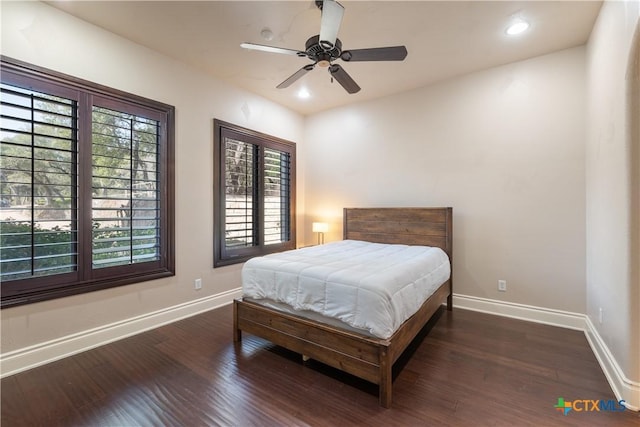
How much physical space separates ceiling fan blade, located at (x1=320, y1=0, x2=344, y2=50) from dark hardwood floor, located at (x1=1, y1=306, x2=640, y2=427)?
255 cm

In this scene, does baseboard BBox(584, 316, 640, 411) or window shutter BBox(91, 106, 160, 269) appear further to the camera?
window shutter BBox(91, 106, 160, 269)

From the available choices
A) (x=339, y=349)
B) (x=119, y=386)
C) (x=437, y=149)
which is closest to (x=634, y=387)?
(x=339, y=349)

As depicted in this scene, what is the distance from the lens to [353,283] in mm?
1978

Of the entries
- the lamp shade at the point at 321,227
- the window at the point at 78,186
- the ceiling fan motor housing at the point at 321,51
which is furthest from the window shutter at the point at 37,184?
the lamp shade at the point at 321,227

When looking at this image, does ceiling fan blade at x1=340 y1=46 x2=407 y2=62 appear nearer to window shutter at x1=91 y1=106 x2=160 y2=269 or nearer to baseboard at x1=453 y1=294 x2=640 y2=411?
window shutter at x1=91 y1=106 x2=160 y2=269

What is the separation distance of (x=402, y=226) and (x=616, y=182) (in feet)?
7.01

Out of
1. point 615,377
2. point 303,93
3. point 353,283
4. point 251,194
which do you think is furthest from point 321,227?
point 615,377

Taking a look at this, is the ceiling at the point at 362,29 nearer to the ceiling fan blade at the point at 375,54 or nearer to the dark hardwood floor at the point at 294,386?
the ceiling fan blade at the point at 375,54

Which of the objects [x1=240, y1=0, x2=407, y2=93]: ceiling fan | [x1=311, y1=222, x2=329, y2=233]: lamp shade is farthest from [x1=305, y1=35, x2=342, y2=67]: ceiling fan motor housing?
[x1=311, y1=222, x2=329, y2=233]: lamp shade

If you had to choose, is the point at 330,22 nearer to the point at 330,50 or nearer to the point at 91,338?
the point at 330,50

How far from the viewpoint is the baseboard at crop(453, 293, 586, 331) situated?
301 cm

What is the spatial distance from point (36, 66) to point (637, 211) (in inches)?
181

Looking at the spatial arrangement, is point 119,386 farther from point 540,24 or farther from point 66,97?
point 540,24

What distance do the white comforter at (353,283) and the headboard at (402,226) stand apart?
1.97ft
